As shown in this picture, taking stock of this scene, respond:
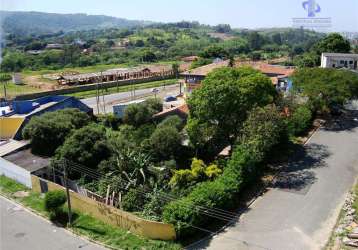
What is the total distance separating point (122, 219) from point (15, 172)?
913cm

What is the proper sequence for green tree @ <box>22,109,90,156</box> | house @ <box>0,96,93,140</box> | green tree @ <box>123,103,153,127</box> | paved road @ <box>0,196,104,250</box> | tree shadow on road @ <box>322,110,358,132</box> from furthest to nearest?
tree shadow on road @ <box>322,110,358,132</box> → green tree @ <box>123,103,153,127</box> → house @ <box>0,96,93,140</box> → green tree @ <box>22,109,90,156</box> → paved road @ <box>0,196,104,250</box>

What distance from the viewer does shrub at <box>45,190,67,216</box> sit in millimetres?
18234

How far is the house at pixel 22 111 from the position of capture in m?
28.3

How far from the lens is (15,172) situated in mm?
22984

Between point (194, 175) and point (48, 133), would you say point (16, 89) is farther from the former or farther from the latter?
point (194, 175)

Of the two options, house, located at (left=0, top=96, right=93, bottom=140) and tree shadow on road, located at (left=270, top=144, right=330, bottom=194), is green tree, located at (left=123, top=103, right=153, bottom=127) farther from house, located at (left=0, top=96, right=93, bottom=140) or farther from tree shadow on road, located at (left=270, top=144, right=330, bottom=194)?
tree shadow on road, located at (left=270, top=144, right=330, bottom=194)

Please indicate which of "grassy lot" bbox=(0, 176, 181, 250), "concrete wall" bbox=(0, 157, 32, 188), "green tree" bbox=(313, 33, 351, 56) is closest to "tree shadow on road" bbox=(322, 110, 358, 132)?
"grassy lot" bbox=(0, 176, 181, 250)

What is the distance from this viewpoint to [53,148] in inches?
966

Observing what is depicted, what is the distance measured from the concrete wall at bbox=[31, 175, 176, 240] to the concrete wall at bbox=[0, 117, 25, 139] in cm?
1020

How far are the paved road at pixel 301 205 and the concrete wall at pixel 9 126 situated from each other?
60.2 ft

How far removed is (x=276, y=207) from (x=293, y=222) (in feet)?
4.80

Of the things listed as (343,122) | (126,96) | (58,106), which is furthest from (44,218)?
(126,96)

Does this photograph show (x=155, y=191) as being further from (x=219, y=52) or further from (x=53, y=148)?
(x=219, y=52)

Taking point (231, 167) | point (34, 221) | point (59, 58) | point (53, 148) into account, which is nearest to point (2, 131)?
point (53, 148)
